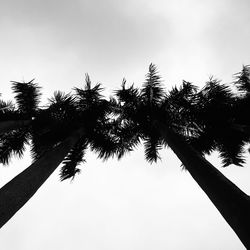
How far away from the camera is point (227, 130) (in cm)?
1005

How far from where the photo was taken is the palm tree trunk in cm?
867

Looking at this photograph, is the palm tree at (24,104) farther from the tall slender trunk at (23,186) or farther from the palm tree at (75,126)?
the tall slender trunk at (23,186)

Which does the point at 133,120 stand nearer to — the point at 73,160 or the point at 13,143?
the point at 73,160

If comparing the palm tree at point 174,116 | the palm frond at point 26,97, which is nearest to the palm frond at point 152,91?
the palm tree at point 174,116

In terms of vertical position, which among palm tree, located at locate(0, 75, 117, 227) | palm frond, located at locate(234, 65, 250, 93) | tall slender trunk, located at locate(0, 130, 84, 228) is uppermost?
palm frond, located at locate(234, 65, 250, 93)

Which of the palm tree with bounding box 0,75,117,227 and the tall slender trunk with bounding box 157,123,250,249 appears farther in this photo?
the palm tree with bounding box 0,75,117,227

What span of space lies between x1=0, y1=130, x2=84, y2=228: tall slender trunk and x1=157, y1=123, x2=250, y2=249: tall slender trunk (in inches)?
115

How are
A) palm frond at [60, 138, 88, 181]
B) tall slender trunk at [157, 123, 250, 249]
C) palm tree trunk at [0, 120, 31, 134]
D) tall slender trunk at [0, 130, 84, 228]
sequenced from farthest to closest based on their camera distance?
1. palm frond at [60, 138, 88, 181]
2. palm tree trunk at [0, 120, 31, 134]
3. tall slender trunk at [0, 130, 84, 228]
4. tall slender trunk at [157, 123, 250, 249]

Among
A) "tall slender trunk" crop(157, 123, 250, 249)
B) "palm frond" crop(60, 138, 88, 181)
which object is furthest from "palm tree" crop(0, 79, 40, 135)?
"tall slender trunk" crop(157, 123, 250, 249)

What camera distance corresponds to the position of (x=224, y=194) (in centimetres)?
446

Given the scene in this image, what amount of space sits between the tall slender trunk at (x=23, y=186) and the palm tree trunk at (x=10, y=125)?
107 inches

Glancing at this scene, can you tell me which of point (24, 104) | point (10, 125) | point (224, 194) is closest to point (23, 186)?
point (224, 194)

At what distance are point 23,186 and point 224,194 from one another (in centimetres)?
331

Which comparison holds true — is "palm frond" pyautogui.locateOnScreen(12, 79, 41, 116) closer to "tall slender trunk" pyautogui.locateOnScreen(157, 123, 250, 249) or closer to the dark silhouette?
the dark silhouette
